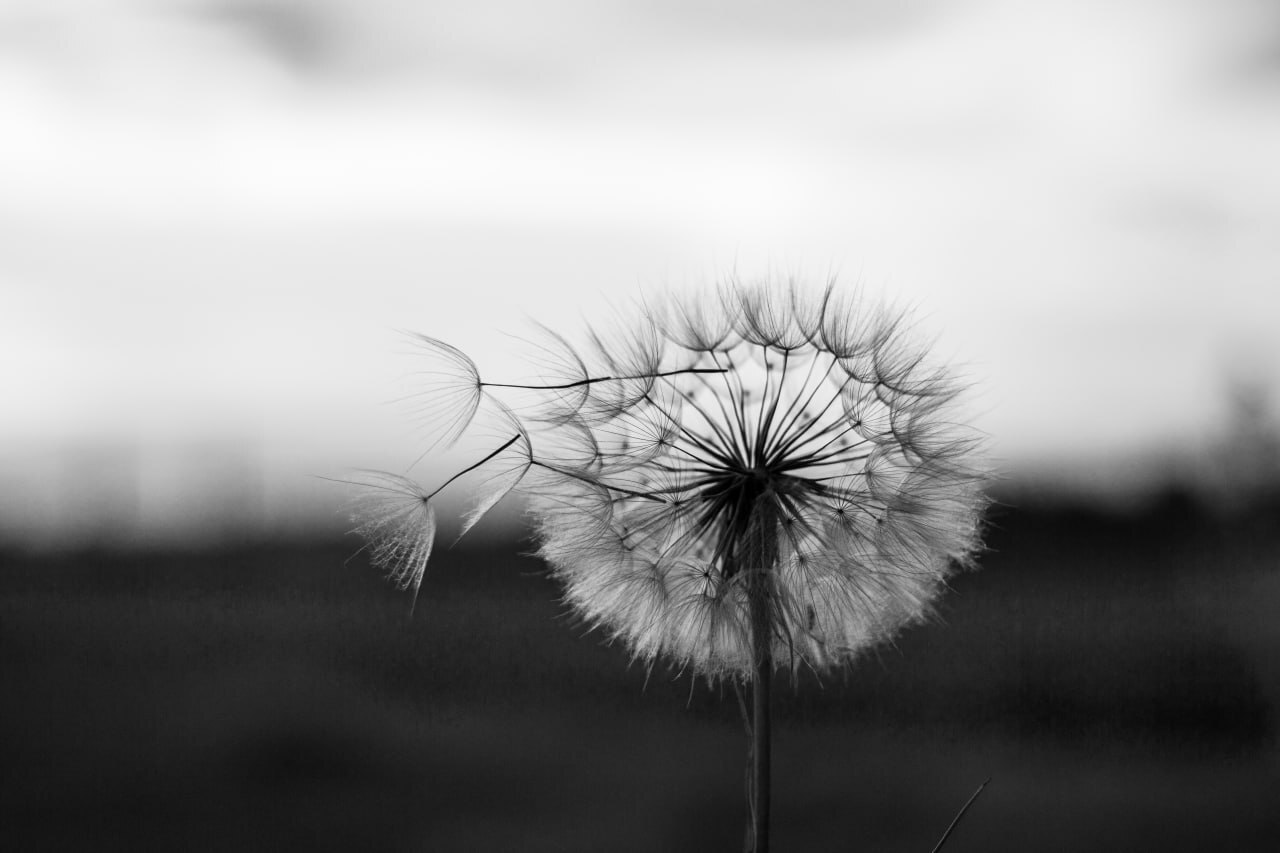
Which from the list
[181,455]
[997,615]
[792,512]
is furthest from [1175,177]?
[181,455]

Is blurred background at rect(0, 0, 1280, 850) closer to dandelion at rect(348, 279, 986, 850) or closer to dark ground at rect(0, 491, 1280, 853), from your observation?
dark ground at rect(0, 491, 1280, 853)

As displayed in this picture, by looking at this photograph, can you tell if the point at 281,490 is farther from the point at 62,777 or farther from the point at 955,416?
the point at 955,416

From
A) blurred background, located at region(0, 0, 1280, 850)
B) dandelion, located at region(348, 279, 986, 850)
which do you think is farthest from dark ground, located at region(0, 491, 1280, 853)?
dandelion, located at region(348, 279, 986, 850)

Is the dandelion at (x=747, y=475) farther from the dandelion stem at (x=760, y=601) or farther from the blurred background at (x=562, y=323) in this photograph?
the blurred background at (x=562, y=323)

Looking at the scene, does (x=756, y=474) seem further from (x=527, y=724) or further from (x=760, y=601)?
(x=527, y=724)

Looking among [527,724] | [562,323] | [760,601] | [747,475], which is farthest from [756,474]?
[527,724]

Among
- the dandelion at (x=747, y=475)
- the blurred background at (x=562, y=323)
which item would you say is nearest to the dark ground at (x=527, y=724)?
the blurred background at (x=562, y=323)

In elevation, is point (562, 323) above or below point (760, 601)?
above
